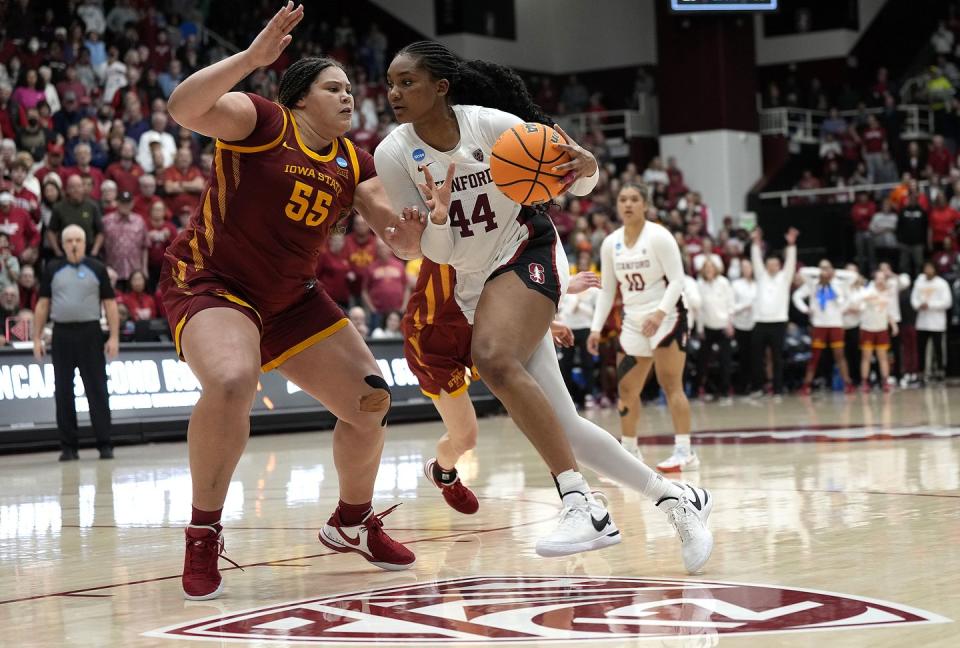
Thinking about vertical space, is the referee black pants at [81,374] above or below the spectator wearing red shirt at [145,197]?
below

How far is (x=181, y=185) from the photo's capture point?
16250mm

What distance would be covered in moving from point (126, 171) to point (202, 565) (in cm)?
A: 1193

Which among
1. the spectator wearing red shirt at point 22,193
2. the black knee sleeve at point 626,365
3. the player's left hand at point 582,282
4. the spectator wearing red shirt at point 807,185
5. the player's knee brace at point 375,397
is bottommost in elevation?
the black knee sleeve at point 626,365

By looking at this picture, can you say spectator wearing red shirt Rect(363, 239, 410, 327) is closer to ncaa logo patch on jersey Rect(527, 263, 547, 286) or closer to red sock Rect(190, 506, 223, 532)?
ncaa logo patch on jersey Rect(527, 263, 547, 286)

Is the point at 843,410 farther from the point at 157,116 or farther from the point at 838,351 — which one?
the point at 157,116

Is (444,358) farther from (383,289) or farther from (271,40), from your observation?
(383,289)

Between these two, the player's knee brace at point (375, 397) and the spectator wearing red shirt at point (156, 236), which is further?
the spectator wearing red shirt at point (156, 236)

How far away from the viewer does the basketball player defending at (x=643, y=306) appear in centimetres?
941

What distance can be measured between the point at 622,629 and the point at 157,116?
14.1m

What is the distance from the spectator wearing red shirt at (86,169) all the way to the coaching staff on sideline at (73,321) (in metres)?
3.20

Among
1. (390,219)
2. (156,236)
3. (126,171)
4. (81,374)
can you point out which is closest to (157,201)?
(156,236)

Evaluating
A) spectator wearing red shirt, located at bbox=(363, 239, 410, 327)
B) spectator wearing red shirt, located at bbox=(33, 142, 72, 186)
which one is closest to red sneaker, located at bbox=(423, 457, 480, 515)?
spectator wearing red shirt, located at bbox=(33, 142, 72, 186)

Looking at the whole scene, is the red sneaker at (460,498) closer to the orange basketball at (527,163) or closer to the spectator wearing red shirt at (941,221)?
the orange basketball at (527,163)

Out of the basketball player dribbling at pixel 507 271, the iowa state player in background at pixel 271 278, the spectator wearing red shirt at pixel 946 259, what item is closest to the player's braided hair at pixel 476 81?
the basketball player dribbling at pixel 507 271
